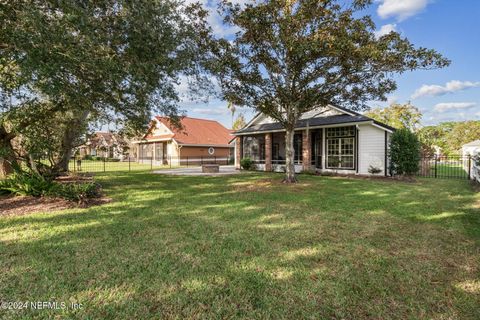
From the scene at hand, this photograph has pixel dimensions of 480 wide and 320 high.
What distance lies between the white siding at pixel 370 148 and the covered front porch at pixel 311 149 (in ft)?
0.91

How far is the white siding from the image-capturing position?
14.0 meters

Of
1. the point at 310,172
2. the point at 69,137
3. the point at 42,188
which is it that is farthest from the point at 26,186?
the point at 310,172

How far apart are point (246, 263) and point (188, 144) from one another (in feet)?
80.9

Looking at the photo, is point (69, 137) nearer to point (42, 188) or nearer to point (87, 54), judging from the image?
point (42, 188)

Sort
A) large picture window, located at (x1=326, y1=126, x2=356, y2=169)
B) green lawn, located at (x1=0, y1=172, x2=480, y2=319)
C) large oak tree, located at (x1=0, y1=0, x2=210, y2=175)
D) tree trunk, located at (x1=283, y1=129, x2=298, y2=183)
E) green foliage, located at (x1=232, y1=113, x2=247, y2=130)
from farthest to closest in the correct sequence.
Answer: green foliage, located at (x1=232, y1=113, x2=247, y2=130) → large picture window, located at (x1=326, y1=126, x2=356, y2=169) → tree trunk, located at (x1=283, y1=129, x2=298, y2=183) → large oak tree, located at (x1=0, y1=0, x2=210, y2=175) → green lawn, located at (x1=0, y1=172, x2=480, y2=319)

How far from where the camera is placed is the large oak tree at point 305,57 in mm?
8844

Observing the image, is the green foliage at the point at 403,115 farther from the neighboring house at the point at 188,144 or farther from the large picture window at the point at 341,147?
the neighboring house at the point at 188,144

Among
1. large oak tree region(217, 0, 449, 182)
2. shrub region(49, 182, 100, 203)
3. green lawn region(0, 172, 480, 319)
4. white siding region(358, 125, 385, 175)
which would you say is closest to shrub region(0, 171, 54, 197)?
shrub region(49, 182, 100, 203)

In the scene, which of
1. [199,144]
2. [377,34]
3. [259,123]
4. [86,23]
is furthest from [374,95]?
[199,144]

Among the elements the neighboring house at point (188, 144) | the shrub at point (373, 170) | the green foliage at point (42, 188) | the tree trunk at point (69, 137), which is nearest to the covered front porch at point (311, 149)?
the shrub at point (373, 170)

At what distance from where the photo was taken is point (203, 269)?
3.27 metres

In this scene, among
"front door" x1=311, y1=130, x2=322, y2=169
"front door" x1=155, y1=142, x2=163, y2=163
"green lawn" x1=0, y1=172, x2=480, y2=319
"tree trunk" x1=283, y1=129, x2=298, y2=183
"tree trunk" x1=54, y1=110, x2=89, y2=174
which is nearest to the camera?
"green lawn" x1=0, y1=172, x2=480, y2=319

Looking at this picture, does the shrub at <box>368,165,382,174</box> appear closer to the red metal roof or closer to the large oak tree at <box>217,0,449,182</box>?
the large oak tree at <box>217,0,449,182</box>

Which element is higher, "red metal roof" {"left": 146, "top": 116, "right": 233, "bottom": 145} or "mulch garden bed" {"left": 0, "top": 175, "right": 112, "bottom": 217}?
"red metal roof" {"left": 146, "top": 116, "right": 233, "bottom": 145}
